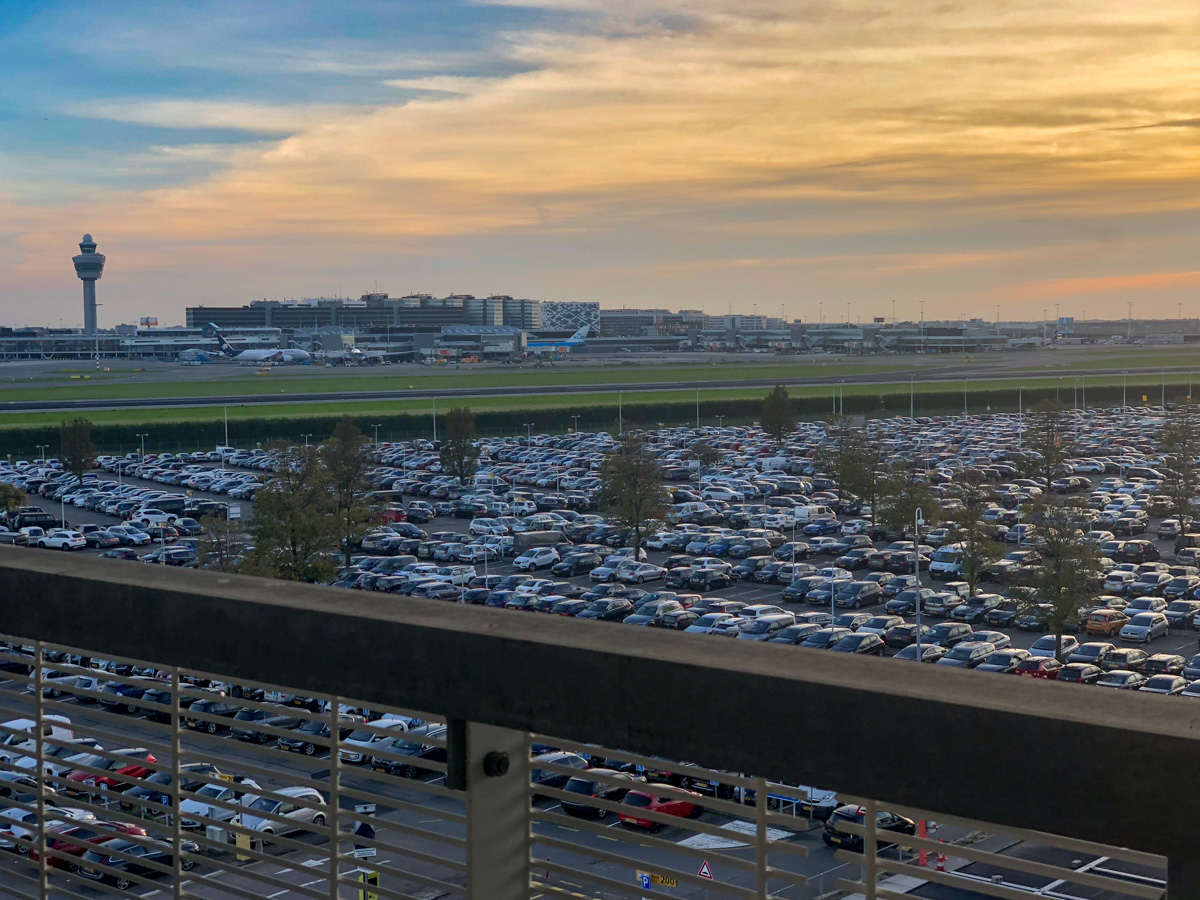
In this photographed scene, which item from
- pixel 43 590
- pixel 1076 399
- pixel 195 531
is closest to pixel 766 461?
pixel 195 531

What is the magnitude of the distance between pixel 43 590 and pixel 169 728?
0.41 metres

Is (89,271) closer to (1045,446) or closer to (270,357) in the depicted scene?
(270,357)

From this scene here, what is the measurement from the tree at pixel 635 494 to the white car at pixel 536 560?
1462 millimetres

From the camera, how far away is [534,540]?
78.9 feet

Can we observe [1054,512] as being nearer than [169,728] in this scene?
No

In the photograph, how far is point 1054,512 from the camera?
18.9m

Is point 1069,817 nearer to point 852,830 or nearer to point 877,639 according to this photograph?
point 852,830

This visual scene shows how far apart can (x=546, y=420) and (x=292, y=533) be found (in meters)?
28.2

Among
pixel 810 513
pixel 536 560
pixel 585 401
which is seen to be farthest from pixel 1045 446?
pixel 585 401

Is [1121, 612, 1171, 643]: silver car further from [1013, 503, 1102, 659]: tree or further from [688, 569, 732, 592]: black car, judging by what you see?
[688, 569, 732, 592]: black car

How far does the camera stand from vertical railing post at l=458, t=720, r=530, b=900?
1550 mm

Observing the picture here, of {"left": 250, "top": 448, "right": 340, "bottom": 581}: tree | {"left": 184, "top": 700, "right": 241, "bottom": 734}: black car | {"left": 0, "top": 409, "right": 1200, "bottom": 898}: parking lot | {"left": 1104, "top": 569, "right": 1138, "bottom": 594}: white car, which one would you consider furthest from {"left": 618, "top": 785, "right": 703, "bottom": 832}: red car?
{"left": 1104, "top": 569, "right": 1138, "bottom": 594}: white car

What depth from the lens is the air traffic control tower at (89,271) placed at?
116 meters

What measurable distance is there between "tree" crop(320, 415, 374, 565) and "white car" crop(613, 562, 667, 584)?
15.1 feet
